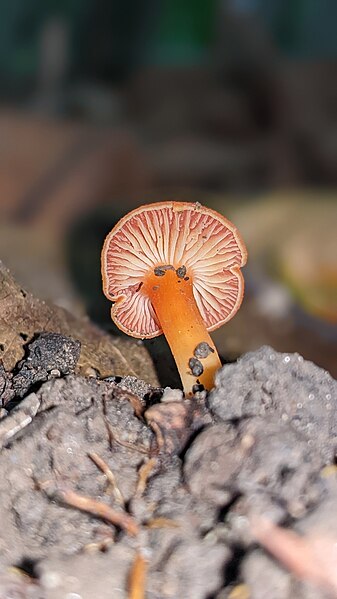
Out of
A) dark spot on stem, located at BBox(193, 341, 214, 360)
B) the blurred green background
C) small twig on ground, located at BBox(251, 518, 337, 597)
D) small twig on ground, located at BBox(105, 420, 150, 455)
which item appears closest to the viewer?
small twig on ground, located at BBox(251, 518, 337, 597)

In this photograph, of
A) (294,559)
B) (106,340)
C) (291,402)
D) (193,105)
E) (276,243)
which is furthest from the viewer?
(193,105)

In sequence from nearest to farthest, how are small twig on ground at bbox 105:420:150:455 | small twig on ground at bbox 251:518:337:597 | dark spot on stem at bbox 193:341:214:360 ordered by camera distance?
1. small twig on ground at bbox 251:518:337:597
2. small twig on ground at bbox 105:420:150:455
3. dark spot on stem at bbox 193:341:214:360

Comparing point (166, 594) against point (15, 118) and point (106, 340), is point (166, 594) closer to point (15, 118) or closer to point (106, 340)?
point (106, 340)

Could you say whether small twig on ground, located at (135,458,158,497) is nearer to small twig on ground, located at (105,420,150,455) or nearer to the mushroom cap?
small twig on ground, located at (105,420,150,455)

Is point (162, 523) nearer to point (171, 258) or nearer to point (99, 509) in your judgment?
point (99, 509)

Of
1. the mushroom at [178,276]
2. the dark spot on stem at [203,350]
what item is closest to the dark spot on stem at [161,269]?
the mushroom at [178,276]

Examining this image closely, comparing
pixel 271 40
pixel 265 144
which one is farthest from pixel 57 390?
pixel 271 40

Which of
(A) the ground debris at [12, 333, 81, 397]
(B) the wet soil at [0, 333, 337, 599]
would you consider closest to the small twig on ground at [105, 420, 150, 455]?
(B) the wet soil at [0, 333, 337, 599]

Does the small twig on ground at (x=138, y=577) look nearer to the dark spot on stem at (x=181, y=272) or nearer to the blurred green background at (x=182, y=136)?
the dark spot on stem at (x=181, y=272)
